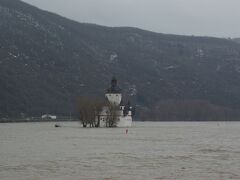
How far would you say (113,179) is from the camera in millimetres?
36344

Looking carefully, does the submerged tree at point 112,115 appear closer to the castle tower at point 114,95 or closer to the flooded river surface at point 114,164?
the castle tower at point 114,95

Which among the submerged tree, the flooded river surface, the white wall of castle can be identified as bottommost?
the flooded river surface

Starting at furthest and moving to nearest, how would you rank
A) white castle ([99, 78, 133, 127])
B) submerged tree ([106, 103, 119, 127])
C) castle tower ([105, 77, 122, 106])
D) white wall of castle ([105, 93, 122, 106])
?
castle tower ([105, 77, 122, 106])
white wall of castle ([105, 93, 122, 106])
white castle ([99, 78, 133, 127])
submerged tree ([106, 103, 119, 127])

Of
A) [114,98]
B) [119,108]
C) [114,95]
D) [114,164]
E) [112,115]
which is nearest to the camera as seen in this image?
[114,164]

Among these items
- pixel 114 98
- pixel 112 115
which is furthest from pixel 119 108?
pixel 114 98

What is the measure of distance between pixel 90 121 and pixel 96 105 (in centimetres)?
579

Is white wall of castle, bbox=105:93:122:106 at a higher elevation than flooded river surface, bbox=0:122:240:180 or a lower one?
higher

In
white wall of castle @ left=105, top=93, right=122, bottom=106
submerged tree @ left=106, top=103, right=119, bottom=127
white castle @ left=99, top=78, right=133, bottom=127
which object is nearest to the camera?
submerged tree @ left=106, top=103, right=119, bottom=127

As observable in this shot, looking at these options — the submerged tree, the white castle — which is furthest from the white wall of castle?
the submerged tree

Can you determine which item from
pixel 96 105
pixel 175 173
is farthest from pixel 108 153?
pixel 96 105

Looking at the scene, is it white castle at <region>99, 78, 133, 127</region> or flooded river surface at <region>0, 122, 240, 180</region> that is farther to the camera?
white castle at <region>99, 78, 133, 127</region>

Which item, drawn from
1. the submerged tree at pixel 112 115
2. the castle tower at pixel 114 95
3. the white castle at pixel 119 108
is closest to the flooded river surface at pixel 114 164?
the submerged tree at pixel 112 115

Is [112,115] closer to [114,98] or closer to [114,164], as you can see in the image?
[114,98]

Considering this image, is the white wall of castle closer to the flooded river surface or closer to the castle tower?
the castle tower
